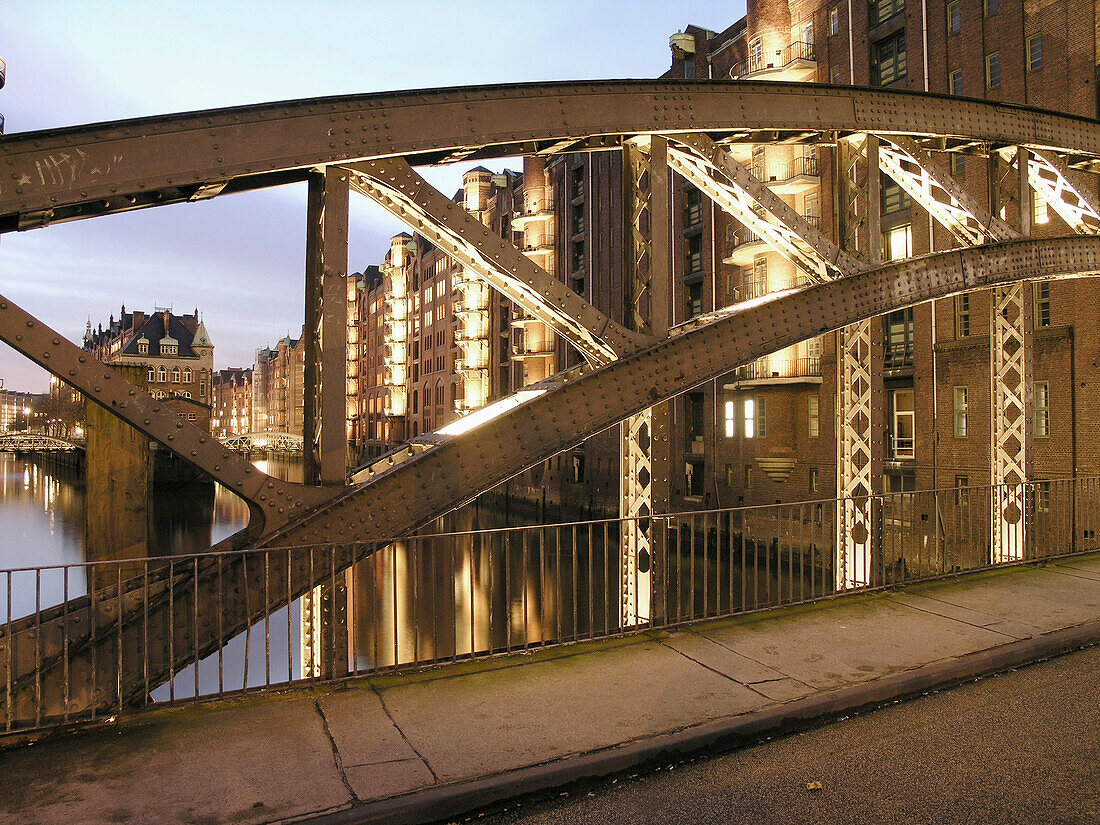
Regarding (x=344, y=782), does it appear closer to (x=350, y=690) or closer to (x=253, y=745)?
(x=253, y=745)

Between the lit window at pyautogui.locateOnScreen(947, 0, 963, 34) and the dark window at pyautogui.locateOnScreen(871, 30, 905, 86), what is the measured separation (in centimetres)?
190

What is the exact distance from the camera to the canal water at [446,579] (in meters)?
7.15

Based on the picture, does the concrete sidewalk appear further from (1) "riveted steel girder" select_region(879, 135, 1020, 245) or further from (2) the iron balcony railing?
(2) the iron balcony railing

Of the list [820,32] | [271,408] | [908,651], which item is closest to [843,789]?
[908,651]

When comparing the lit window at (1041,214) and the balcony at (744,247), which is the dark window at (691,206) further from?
the lit window at (1041,214)

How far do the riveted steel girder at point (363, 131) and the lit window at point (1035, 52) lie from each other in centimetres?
1868

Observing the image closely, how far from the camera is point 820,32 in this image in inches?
1172

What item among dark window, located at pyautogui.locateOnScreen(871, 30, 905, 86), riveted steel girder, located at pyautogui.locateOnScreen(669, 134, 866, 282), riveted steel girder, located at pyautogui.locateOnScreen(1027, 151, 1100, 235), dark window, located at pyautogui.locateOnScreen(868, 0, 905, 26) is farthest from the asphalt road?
dark window, located at pyautogui.locateOnScreen(868, 0, 905, 26)

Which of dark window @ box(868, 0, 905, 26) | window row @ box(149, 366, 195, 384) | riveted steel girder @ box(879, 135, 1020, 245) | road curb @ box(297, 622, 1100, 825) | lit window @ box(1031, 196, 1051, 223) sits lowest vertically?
road curb @ box(297, 622, 1100, 825)

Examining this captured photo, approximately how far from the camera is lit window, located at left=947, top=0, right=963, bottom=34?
25.0 meters

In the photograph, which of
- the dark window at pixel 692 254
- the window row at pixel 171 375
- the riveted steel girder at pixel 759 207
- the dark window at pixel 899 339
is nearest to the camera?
the riveted steel girder at pixel 759 207

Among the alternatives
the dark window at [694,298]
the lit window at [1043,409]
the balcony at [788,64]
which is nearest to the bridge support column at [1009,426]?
the lit window at [1043,409]

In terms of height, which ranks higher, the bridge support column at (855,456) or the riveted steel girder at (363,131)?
the riveted steel girder at (363,131)

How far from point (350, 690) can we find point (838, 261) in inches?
257
